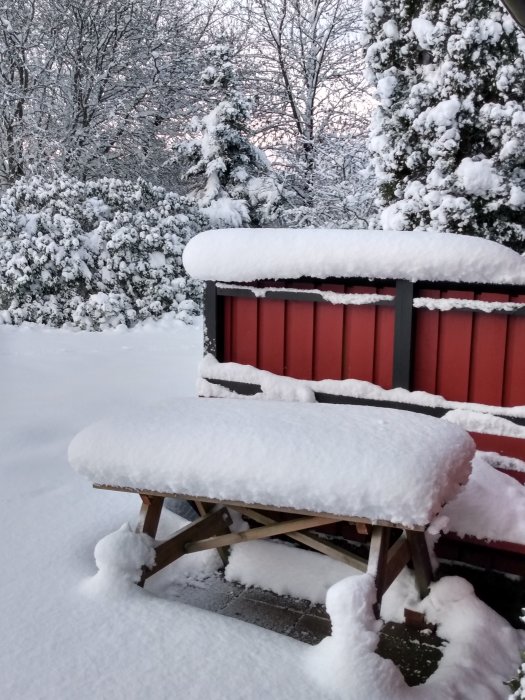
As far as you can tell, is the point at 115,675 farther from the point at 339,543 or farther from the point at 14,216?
the point at 14,216

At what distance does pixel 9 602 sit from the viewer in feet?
11.1

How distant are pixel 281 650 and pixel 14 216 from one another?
31.2 ft

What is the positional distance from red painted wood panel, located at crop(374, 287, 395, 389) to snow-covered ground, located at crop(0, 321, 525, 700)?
52.6 inches

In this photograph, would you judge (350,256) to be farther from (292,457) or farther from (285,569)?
(285,569)

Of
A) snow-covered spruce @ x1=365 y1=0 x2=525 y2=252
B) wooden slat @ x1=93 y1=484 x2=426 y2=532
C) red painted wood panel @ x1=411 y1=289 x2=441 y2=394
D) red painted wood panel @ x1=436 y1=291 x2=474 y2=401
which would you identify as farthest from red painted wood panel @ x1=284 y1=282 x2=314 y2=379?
snow-covered spruce @ x1=365 y1=0 x2=525 y2=252

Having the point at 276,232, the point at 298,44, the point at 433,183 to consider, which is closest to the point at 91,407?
the point at 276,232

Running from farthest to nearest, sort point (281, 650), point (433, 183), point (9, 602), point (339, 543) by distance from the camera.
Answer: point (433, 183) → point (339, 543) → point (9, 602) → point (281, 650)

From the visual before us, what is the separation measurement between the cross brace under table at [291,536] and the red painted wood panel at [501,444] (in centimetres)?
77

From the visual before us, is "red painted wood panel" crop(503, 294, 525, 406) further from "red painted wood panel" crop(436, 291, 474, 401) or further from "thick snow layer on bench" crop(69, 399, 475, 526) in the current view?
"thick snow layer on bench" crop(69, 399, 475, 526)

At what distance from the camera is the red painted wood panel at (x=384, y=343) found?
4.35 m

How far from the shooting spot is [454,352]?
4.18 metres

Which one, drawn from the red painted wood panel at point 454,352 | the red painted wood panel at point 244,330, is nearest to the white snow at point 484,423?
the red painted wood panel at point 454,352

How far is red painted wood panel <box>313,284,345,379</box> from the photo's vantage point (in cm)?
451

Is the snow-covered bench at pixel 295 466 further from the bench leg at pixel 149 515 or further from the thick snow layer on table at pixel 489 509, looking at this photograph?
the thick snow layer on table at pixel 489 509
